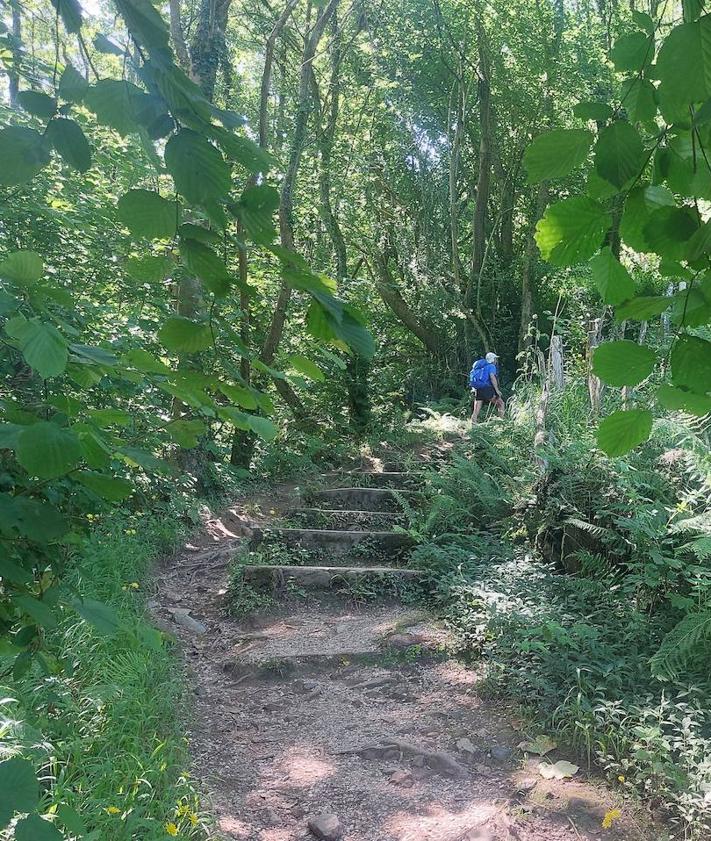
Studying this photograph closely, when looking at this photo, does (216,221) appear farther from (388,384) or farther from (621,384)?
(388,384)

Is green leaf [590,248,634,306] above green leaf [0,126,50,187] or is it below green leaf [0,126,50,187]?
below

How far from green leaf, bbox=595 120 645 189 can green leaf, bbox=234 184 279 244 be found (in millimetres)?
428

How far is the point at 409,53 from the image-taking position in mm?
14125

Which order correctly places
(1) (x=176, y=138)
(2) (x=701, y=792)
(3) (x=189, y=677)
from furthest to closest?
1. (3) (x=189, y=677)
2. (2) (x=701, y=792)
3. (1) (x=176, y=138)

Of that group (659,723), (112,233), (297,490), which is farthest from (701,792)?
(297,490)

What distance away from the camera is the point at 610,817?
9.58 feet

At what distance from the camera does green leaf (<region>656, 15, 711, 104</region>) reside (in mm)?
709

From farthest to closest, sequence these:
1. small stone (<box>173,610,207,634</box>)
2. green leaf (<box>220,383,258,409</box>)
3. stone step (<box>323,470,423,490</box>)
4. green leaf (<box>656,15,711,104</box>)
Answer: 1. stone step (<box>323,470,423,490</box>)
2. small stone (<box>173,610,207,634</box>)
3. green leaf (<box>220,383,258,409</box>)
4. green leaf (<box>656,15,711,104</box>)

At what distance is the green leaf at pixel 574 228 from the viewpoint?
0.89 m

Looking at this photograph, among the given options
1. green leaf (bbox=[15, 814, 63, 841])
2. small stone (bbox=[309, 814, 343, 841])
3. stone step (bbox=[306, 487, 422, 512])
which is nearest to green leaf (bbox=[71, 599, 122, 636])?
green leaf (bbox=[15, 814, 63, 841])

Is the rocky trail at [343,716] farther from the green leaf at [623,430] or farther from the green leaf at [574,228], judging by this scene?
the green leaf at [574,228]

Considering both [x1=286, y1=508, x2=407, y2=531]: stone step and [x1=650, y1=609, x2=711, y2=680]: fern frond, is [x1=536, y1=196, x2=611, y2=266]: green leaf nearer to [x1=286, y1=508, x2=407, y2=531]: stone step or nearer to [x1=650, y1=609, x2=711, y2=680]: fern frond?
[x1=650, y1=609, x2=711, y2=680]: fern frond

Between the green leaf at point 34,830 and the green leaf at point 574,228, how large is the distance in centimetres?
104

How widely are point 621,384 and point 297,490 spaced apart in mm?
7859
